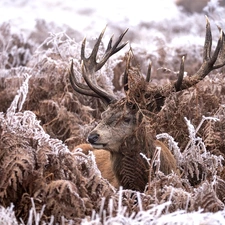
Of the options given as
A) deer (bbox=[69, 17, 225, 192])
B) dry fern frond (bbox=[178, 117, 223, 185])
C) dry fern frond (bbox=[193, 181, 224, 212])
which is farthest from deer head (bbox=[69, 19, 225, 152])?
dry fern frond (bbox=[193, 181, 224, 212])

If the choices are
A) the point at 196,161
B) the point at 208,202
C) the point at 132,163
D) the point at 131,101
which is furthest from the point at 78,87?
the point at 208,202

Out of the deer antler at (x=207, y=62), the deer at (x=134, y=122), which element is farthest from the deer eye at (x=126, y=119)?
the deer antler at (x=207, y=62)

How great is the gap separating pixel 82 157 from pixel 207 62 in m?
1.69

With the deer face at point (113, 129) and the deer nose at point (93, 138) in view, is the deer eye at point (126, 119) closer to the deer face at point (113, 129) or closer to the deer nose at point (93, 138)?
the deer face at point (113, 129)

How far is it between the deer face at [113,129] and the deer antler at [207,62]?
18.4 inches

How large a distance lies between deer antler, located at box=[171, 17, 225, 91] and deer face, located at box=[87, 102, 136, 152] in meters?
0.47

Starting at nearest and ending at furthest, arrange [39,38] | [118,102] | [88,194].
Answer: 1. [88,194]
2. [118,102]
3. [39,38]

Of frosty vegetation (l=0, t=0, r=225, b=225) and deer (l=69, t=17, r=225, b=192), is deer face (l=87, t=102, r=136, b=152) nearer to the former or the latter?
deer (l=69, t=17, r=225, b=192)

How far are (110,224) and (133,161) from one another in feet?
6.13

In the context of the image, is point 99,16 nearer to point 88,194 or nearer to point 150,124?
point 150,124

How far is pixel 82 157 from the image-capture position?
12.9ft

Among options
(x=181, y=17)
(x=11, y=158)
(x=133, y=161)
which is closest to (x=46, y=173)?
(x=11, y=158)

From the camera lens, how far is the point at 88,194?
331 cm

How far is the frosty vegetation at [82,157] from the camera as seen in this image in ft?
9.96
